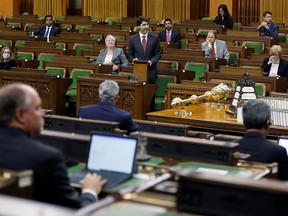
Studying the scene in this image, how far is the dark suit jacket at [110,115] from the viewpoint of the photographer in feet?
18.4

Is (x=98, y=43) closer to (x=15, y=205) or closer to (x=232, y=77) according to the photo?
(x=232, y=77)

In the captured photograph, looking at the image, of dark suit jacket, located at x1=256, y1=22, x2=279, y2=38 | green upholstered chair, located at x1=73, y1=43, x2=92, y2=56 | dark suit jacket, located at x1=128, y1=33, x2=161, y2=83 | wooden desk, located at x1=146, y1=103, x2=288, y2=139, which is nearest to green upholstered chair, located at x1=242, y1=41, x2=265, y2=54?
dark suit jacket, located at x1=256, y1=22, x2=279, y2=38

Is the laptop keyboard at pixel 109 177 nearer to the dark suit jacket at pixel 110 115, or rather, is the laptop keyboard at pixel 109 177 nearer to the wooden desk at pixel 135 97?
the dark suit jacket at pixel 110 115

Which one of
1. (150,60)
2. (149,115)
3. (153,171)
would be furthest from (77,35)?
(153,171)

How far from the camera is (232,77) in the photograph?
8.60 metres

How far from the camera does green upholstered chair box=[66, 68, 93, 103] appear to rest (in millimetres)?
9633

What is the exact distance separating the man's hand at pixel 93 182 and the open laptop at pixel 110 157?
0.48 feet

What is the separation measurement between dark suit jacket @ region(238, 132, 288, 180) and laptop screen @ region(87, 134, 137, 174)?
88cm

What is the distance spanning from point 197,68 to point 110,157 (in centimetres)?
634

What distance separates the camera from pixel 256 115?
4.29m

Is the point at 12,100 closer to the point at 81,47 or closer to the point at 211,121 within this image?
the point at 211,121

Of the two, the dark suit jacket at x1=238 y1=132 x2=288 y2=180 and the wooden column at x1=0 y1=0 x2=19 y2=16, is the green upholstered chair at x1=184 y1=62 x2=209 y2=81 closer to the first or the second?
the dark suit jacket at x1=238 y1=132 x2=288 y2=180

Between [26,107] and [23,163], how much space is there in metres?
0.25

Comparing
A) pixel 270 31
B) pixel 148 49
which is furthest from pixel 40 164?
pixel 270 31
